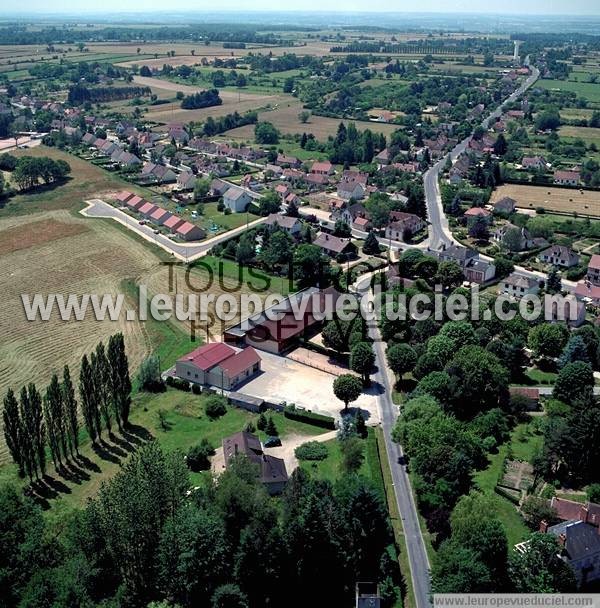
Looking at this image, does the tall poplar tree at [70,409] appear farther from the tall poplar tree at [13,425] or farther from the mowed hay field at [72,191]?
the mowed hay field at [72,191]

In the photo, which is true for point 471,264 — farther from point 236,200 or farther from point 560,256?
point 236,200

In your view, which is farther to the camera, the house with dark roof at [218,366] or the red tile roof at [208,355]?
the red tile roof at [208,355]

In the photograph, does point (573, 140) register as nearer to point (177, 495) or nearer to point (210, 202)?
point (210, 202)

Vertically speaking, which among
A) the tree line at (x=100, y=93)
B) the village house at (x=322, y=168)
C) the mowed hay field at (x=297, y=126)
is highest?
the tree line at (x=100, y=93)

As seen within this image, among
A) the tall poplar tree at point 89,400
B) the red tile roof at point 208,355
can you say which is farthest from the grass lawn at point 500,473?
the tall poplar tree at point 89,400

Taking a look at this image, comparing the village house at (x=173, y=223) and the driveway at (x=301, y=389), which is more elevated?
the village house at (x=173, y=223)

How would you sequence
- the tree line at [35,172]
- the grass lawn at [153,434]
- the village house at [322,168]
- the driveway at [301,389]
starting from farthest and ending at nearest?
the village house at [322,168] → the tree line at [35,172] → the driveway at [301,389] → the grass lawn at [153,434]
